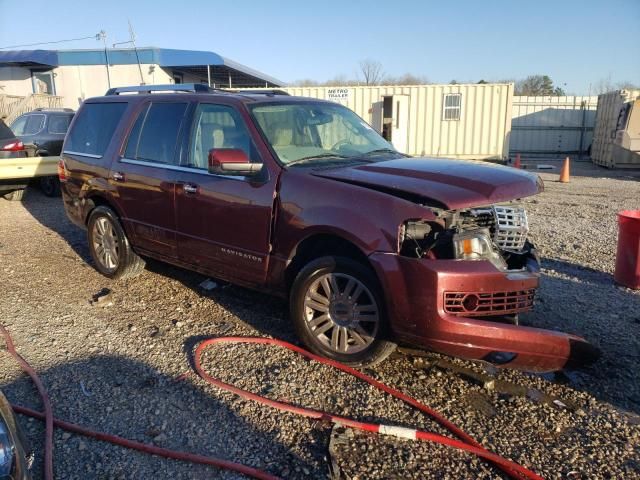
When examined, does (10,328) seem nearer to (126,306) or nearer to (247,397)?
(126,306)

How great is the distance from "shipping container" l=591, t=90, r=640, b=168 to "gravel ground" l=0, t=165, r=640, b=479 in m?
14.6

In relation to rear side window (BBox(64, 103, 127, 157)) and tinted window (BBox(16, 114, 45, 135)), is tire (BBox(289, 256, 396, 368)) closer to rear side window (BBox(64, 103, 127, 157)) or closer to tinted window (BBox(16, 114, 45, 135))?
rear side window (BBox(64, 103, 127, 157))

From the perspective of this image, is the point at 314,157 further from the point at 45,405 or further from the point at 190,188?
the point at 45,405

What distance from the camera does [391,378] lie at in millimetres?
3580

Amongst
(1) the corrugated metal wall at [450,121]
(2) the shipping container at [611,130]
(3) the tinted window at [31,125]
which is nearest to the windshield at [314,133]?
(3) the tinted window at [31,125]

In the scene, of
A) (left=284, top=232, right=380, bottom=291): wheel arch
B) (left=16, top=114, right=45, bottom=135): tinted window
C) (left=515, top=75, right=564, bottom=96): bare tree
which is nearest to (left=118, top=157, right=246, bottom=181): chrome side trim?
(left=284, top=232, right=380, bottom=291): wheel arch

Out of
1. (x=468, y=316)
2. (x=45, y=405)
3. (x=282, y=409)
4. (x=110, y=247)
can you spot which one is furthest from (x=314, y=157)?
(x=110, y=247)

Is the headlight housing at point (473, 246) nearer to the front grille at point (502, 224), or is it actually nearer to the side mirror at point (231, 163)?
the front grille at point (502, 224)

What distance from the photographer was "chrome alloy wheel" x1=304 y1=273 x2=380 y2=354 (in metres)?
3.52

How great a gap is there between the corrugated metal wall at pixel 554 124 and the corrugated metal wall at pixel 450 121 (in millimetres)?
6663

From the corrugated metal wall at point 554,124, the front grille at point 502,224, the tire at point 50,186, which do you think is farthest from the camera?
the corrugated metal wall at point 554,124

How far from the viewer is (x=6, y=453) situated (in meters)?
1.88

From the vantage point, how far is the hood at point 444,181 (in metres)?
3.20

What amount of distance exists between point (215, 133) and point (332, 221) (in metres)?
1.57
